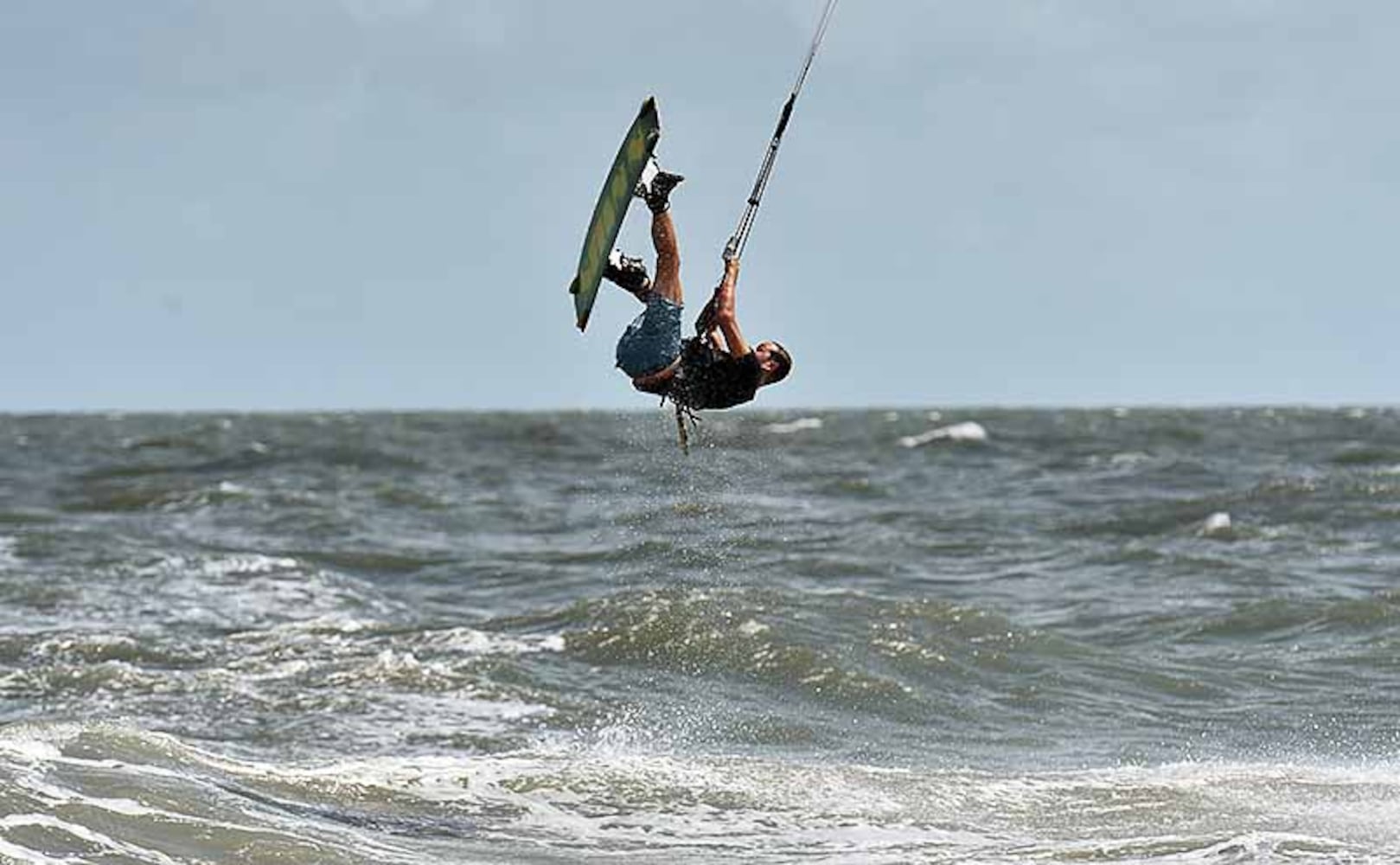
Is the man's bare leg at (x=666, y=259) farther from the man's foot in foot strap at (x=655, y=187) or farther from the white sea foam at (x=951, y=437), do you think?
the white sea foam at (x=951, y=437)

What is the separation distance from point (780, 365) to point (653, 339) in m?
0.64

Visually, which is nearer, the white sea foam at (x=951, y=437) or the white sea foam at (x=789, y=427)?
the white sea foam at (x=951, y=437)

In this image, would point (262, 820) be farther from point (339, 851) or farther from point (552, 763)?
point (552, 763)

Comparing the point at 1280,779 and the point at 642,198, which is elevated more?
the point at 642,198

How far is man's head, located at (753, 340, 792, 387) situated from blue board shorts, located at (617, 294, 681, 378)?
15.7 inches

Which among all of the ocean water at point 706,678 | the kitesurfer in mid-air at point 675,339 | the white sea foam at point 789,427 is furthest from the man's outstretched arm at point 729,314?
the white sea foam at point 789,427

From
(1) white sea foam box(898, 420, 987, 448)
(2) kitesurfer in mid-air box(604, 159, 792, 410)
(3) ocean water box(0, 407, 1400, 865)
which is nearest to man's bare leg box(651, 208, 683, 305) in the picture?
(2) kitesurfer in mid-air box(604, 159, 792, 410)

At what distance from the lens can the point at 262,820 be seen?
9.55m

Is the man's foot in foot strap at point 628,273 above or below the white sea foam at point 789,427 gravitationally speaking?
below

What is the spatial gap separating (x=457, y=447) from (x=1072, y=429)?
2467 cm

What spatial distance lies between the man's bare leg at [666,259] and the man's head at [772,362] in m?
0.46

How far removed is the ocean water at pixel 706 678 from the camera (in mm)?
9703

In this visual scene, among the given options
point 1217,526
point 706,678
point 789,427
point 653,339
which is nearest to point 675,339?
point 653,339

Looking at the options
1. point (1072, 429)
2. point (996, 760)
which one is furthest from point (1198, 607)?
point (1072, 429)
